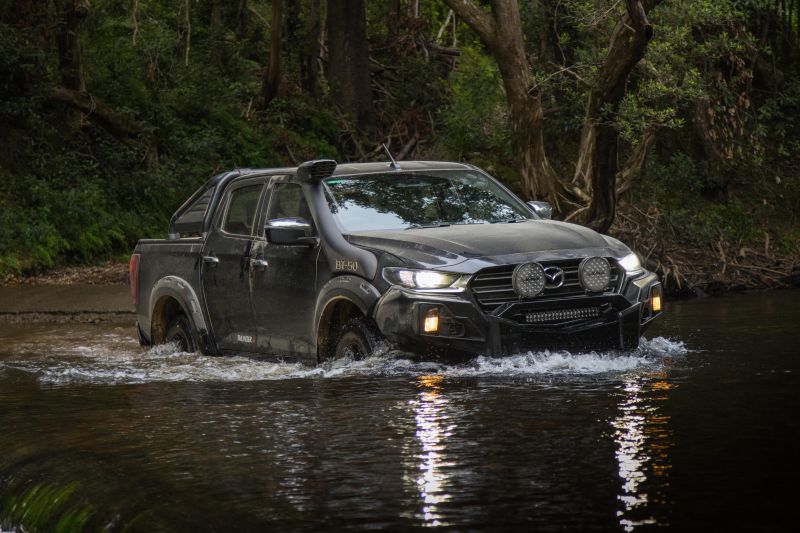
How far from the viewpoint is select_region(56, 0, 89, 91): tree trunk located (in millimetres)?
23953

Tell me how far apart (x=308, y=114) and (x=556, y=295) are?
2060cm

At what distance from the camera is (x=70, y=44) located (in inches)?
957

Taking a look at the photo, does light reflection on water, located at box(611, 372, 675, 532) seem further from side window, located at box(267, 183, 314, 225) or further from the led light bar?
side window, located at box(267, 183, 314, 225)

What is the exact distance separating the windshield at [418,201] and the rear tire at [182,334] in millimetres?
2021

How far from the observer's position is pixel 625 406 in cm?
810

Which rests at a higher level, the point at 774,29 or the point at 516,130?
the point at 774,29

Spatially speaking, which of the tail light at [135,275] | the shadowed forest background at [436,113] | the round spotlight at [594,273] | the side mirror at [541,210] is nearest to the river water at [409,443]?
the round spotlight at [594,273]

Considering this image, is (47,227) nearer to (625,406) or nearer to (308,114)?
(308,114)

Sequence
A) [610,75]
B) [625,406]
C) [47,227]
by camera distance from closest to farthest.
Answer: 1. [625,406]
2. [610,75]
3. [47,227]

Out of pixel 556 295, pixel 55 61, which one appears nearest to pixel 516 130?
pixel 55 61

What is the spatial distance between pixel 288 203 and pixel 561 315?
251cm

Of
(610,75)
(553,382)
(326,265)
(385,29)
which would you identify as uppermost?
(385,29)

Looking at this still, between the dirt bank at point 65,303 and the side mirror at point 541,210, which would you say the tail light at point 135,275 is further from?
the dirt bank at point 65,303

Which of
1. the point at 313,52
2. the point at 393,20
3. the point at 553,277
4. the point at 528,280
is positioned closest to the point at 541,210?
the point at 553,277
